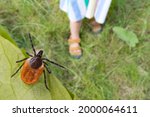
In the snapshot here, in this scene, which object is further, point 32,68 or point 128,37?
point 128,37

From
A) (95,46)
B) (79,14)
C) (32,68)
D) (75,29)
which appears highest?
(32,68)

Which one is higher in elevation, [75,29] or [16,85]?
[16,85]

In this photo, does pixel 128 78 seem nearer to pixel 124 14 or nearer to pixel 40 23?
pixel 124 14

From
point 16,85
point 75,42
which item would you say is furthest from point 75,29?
point 16,85

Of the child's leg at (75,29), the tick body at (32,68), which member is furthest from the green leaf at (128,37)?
the tick body at (32,68)

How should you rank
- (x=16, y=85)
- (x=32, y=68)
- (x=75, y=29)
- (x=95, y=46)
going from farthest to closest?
(x=95, y=46)
(x=75, y=29)
(x=32, y=68)
(x=16, y=85)

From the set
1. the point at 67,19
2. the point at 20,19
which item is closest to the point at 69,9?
the point at 67,19

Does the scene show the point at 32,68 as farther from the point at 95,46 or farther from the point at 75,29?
the point at 95,46
